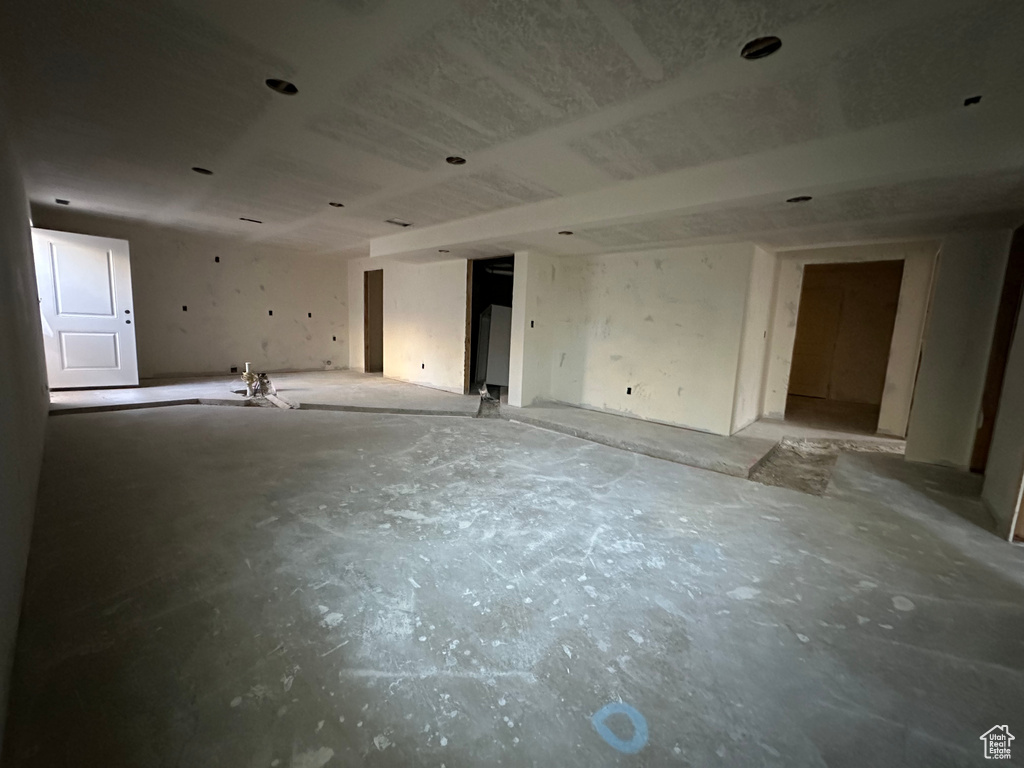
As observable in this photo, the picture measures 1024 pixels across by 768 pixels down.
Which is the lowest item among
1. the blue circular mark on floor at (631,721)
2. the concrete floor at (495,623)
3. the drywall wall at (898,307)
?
the blue circular mark on floor at (631,721)

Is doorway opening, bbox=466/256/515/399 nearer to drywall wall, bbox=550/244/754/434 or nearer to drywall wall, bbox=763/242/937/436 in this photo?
drywall wall, bbox=550/244/754/434

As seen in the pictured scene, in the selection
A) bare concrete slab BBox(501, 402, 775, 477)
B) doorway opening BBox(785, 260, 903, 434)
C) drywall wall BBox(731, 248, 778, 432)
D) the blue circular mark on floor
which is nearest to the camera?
the blue circular mark on floor

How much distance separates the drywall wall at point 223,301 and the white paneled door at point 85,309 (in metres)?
0.76

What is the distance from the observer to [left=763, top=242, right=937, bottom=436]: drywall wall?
4664mm

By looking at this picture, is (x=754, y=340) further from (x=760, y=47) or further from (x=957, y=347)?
(x=760, y=47)

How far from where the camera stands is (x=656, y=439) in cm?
429

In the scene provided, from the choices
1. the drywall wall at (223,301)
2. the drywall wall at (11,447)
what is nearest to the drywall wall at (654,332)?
the drywall wall at (11,447)

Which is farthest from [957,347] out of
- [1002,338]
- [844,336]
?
[844,336]

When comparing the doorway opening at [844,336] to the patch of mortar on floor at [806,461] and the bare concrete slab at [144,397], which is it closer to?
the patch of mortar on floor at [806,461]

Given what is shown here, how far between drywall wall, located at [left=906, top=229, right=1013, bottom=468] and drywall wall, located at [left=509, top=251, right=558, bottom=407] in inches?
151

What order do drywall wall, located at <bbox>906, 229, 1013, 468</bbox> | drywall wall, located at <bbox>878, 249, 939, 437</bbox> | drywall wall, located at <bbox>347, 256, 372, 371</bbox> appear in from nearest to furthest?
drywall wall, located at <bbox>906, 229, 1013, 468</bbox>
drywall wall, located at <bbox>878, 249, 939, 437</bbox>
drywall wall, located at <bbox>347, 256, 372, 371</bbox>

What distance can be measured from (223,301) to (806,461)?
28.6 feet

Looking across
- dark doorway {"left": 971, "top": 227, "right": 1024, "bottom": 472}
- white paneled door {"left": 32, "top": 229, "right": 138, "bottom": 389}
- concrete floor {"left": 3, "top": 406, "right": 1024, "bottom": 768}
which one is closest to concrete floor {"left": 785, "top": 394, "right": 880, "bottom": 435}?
dark doorway {"left": 971, "top": 227, "right": 1024, "bottom": 472}

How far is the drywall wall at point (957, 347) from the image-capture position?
3.48 metres
